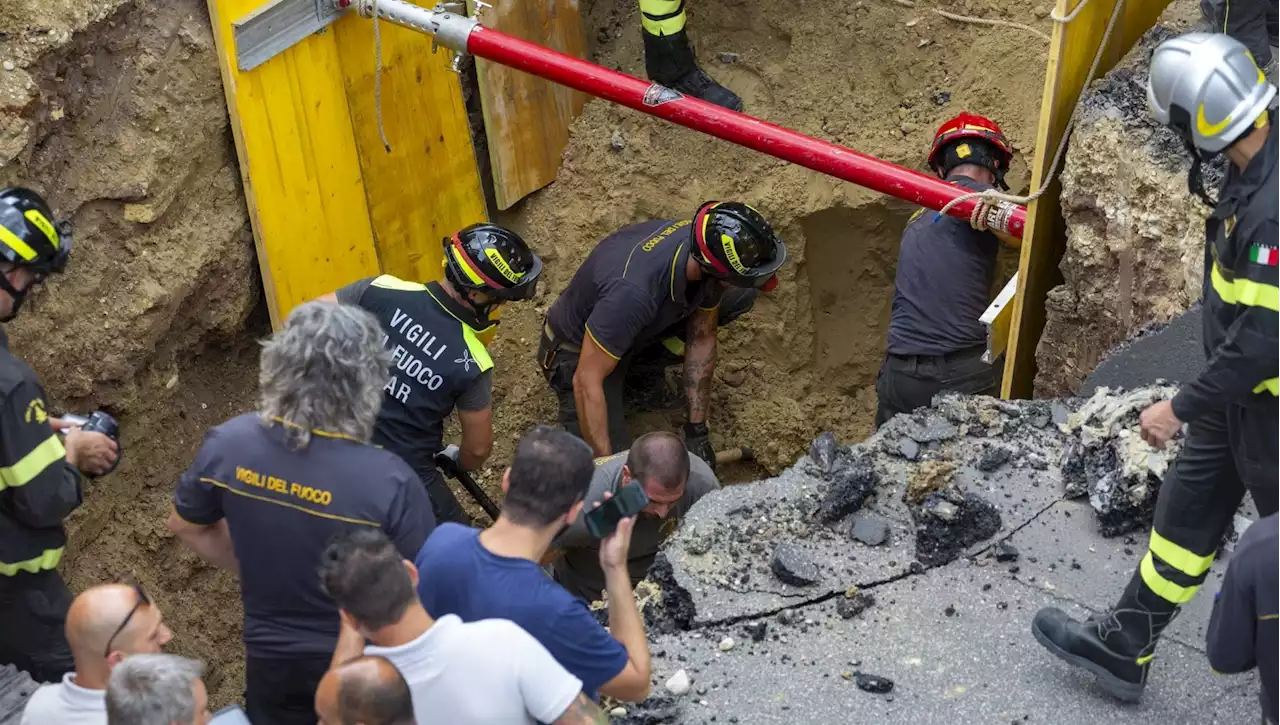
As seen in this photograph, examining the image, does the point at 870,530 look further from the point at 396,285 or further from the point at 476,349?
the point at 396,285

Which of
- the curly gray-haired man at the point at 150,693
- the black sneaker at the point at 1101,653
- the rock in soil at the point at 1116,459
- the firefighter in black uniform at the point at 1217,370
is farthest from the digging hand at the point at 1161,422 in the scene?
the curly gray-haired man at the point at 150,693

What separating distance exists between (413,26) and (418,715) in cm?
424

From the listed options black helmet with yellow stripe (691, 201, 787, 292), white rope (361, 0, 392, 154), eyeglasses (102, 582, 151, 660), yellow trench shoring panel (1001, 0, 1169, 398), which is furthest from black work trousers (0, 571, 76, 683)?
yellow trench shoring panel (1001, 0, 1169, 398)

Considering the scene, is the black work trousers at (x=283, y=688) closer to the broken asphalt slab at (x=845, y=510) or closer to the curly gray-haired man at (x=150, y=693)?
the curly gray-haired man at (x=150, y=693)

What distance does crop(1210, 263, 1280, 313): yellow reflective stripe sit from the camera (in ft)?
10.0

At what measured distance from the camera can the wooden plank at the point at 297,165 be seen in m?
5.97

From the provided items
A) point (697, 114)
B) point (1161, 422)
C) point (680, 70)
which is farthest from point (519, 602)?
point (680, 70)

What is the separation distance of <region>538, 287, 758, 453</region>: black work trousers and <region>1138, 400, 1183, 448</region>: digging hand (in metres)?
3.22

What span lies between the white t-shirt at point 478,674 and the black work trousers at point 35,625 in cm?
179

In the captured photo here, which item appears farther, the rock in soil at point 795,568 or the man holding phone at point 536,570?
the rock in soil at point 795,568

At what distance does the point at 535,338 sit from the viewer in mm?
→ 7422

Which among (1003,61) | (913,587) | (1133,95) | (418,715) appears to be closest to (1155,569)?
(913,587)

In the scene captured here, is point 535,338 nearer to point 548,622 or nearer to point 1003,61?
point 1003,61

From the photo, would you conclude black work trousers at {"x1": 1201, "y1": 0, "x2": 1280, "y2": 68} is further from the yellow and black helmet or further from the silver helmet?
the yellow and black helmet
